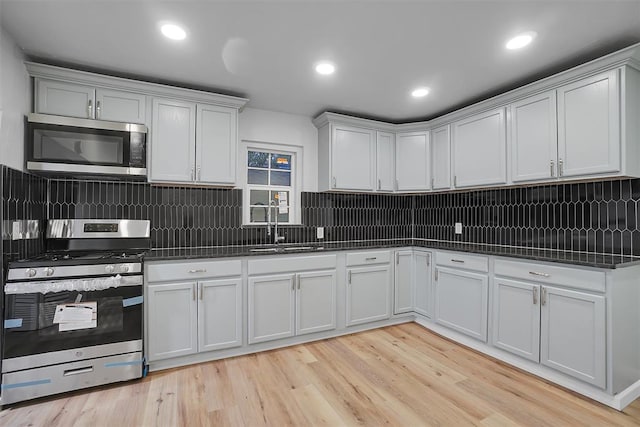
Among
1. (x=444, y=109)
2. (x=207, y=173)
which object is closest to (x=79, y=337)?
(x=207, y=173)

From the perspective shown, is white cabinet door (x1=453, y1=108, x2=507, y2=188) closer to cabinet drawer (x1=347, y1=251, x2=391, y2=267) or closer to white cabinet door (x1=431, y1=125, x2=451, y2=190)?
white cabinet door (x1=431, y1=125, x2=451, y2=190)

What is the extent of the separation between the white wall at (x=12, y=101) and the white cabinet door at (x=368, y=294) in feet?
9.08

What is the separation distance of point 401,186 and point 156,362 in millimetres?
3034

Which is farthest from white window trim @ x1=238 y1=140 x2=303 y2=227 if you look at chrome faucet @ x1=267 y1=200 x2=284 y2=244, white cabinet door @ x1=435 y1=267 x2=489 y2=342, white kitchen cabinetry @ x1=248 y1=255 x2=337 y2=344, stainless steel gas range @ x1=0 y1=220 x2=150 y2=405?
white cabinet door @ x1=435 y1=267 x2=489 y2=342

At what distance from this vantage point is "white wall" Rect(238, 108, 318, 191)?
338 cm

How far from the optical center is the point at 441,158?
11.5 ft

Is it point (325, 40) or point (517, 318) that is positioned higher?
point (325, 40)

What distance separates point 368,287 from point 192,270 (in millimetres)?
1749

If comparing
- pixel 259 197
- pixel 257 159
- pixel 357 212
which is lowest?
pixel 357 212

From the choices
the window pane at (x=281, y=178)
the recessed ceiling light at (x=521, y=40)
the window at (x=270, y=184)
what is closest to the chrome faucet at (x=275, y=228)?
the window at (x=270, y=184)

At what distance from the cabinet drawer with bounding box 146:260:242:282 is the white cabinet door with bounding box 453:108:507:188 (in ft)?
7.95

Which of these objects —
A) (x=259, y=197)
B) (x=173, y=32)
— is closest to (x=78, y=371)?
(x=259, y=197)

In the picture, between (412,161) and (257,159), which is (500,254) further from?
(257,159)

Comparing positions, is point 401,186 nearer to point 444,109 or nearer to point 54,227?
Answer: point 444,109
